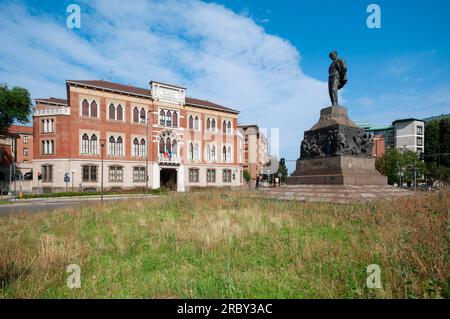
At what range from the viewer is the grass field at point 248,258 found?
11.5 feet

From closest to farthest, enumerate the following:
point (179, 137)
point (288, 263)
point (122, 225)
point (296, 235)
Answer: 1. point (288, 263)
2. point (296, 235)
3. point (122, 225)
4. point (179, 137)

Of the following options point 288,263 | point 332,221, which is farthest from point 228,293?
point 332,221

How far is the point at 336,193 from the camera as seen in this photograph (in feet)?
38.9

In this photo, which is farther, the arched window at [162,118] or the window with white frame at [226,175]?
the window with white frame at [226,175]

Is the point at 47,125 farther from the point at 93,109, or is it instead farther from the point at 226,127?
the point at 226,127

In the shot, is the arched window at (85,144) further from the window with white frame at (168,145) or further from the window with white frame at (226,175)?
the window with white frame at (226,175)

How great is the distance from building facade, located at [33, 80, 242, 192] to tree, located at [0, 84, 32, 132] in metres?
2.57

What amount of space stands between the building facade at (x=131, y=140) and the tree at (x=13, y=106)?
8.43 ft

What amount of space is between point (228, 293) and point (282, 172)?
95.5 m

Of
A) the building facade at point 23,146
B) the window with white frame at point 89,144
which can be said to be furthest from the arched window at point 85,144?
the building facade at point 23,146

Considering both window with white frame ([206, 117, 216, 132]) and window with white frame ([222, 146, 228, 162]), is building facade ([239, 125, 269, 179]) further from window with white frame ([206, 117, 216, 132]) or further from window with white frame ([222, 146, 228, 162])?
window with white frame ([206, 117, 216, 132])

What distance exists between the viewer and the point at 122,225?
27.6 feet
